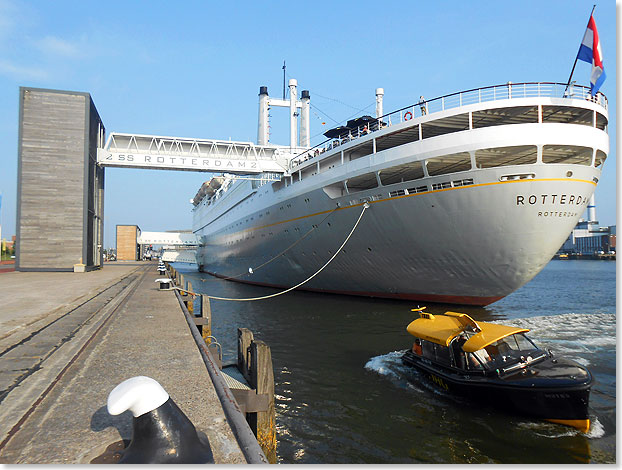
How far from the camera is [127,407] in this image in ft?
10.1

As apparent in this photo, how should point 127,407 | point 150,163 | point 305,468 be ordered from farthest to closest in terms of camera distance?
point 150,163 → point 305,468 → point 127,407

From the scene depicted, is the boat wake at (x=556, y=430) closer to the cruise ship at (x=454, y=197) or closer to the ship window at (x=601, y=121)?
the cruise ship at (x=454, y=197)

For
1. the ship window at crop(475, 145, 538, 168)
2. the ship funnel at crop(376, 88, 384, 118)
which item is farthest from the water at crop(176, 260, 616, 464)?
the ship funnel at crop(376, 88, 384, 118)

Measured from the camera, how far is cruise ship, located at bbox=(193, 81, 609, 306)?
14680 mm

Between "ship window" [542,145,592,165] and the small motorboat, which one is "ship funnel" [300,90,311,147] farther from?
the small motorboat

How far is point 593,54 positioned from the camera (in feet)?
43.0

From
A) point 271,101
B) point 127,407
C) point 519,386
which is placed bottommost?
point 519,386

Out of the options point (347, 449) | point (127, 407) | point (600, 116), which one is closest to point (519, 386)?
point (347, 449)

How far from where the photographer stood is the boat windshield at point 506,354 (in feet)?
25.9

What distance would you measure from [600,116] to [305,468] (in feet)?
61.3

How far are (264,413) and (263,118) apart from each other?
3082cm

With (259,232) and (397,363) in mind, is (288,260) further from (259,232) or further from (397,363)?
(397,363)

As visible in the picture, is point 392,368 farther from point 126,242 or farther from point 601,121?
point 126,242

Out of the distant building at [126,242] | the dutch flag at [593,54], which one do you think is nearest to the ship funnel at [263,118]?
the dutch flag at [593,54]
